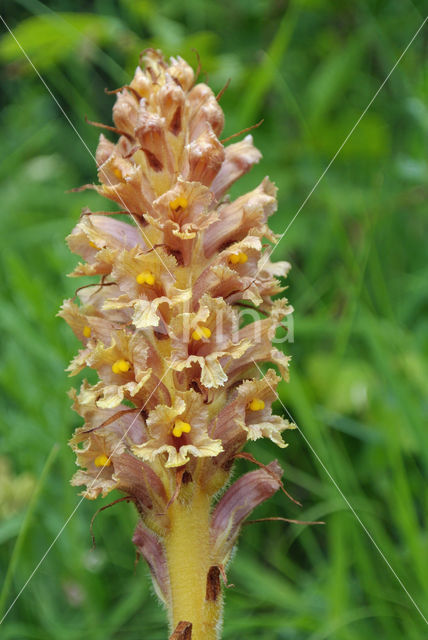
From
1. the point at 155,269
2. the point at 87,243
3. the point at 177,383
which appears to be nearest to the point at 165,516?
the point at 177,383

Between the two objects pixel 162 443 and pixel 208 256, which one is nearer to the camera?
pixel 162 443

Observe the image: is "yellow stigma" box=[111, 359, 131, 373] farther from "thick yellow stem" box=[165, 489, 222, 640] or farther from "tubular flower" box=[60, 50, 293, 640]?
"thick yellow stem" box=[165, 489, 222, 640]

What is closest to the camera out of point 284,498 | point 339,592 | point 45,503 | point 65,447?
point 339,592

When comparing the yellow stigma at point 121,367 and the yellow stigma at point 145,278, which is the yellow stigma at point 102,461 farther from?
the yellow stigma at point 145,278

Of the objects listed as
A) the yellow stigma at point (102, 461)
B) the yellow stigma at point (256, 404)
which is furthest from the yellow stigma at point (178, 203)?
the yellow stigma at point (102, 461)

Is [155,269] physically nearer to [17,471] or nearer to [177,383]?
[177,383]

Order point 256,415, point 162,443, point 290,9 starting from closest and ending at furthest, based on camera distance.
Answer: point 162,443
point 256,415
point 290,9

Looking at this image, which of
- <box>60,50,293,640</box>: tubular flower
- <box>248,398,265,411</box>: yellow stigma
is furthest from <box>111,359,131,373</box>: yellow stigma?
<box>248,398,265,411</box>: yellow stigma
